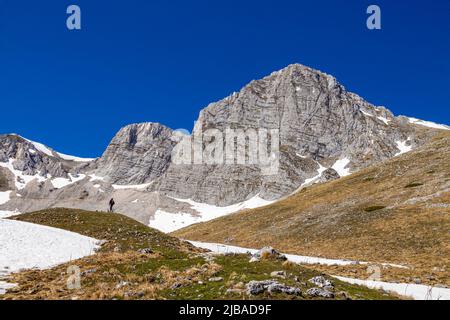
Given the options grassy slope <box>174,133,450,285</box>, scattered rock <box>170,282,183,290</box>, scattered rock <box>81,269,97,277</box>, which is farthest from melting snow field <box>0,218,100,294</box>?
grassy slope <box>174,133,450,285</box>

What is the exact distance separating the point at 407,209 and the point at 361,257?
1778 centimetres

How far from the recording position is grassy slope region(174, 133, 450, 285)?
1597 inches

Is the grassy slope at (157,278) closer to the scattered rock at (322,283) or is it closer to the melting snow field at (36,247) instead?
the scattered rock at (322,283)

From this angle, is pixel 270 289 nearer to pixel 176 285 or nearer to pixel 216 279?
pixel 216 279

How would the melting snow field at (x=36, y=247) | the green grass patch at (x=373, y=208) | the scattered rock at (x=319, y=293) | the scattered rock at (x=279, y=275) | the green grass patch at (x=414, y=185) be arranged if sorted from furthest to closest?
the green grass patch at (x=414, y=185), the green grass patch at (x=373, y=208), the melting snow field at (x=36, y=247), the scattered rock at (x=279, y=275), the scattered rock at (x=319, y=293)

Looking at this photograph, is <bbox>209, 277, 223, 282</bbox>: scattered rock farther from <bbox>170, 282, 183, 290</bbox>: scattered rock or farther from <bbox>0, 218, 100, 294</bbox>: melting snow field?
<bbox>0, 218, 100, 294</bbox>: melting snow field

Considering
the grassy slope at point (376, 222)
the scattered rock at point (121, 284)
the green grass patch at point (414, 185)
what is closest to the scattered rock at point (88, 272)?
the scattered rock at point (121, 284)

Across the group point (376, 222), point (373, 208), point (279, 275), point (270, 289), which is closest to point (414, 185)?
point (373, 208)

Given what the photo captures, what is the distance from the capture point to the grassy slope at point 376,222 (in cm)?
4056

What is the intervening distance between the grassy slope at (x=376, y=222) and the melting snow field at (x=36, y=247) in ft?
79.0

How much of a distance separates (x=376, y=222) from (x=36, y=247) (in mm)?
42960

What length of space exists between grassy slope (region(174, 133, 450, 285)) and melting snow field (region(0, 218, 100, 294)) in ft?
79.0
